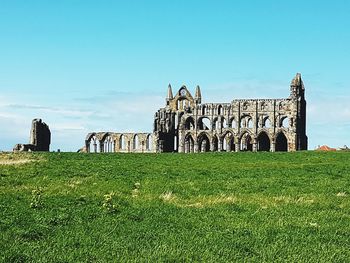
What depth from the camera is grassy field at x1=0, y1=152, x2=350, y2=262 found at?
1357 cm

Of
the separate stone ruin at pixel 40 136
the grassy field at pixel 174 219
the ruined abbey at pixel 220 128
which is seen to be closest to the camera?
the grassy field at pixel 174 219

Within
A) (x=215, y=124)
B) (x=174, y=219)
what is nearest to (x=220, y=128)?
(x=215, y=124)

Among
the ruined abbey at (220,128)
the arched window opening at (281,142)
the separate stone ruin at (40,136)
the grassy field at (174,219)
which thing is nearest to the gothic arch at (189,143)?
the ruined abbey at (220,128)

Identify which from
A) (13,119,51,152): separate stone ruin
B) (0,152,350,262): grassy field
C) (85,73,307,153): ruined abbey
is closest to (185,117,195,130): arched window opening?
(85,73,307,153): ruined abbey

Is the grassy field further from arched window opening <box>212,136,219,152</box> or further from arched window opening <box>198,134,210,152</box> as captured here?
arched window opening <box>198,134,210,152</box>

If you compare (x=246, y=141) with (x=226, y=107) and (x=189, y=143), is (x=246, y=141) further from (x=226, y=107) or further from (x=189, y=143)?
(x=189, y=143)

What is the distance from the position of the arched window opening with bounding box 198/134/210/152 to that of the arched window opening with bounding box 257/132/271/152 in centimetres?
1078

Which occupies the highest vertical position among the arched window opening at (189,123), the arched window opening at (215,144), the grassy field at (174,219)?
the arched window opening at (189,123)

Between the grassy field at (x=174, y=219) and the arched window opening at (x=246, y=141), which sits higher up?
the arched window opening at (x=246, y=141)

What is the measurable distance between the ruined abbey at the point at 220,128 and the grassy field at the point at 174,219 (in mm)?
74856

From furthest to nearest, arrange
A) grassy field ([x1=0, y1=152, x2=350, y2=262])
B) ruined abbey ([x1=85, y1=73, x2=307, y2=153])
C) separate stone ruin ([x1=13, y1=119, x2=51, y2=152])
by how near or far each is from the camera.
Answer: ruined abbey ([x1=85, y1=73, x2=307, y2=153]), separate stone ruin ([x1=13, y1=119, x2=51, y2=152]), grassy field ([x1=0, y1=152, x2=350, y2=262])

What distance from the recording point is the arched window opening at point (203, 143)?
112 metres

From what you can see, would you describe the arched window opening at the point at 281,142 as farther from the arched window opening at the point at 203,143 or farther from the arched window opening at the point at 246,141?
the arched window opening at the point at 203,143

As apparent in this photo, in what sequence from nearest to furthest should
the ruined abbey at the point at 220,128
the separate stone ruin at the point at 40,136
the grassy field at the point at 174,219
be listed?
1. the grassy field at the point at 174,219
2. the separate stone ruin at the point at 40,136
3. the ruined abbey at the point at 220,128
